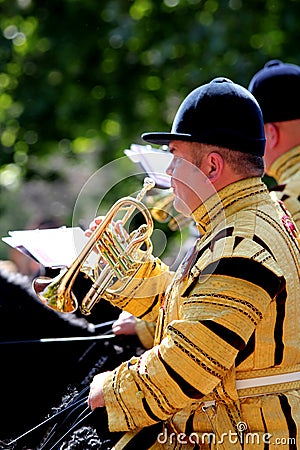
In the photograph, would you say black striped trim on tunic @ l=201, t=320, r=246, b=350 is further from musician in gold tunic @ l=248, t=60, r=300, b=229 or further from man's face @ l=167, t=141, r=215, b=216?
musician in gold tunic @ l=248, t=60, r=300, b=229

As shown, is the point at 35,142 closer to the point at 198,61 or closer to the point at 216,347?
the point at 198,61

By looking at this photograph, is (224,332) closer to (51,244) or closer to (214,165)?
(214,165)

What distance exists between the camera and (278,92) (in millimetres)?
3688

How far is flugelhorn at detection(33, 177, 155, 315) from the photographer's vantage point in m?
2.29

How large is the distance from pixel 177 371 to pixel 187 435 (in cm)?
27

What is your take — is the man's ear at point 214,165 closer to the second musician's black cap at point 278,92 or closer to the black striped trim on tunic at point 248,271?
the black striped trim on tunic at point 248,271

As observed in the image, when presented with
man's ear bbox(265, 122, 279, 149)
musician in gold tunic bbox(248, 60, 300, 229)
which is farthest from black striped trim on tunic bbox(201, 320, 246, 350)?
man's ear bbox(265, 122, 279, 149)

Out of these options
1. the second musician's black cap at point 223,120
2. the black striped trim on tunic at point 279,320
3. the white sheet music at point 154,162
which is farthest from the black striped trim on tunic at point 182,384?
the white sheet music at point 154,162

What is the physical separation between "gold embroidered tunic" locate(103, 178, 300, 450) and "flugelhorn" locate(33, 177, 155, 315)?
139 mm

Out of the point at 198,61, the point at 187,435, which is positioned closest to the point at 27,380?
the point at 187,435

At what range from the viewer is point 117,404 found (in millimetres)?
2180

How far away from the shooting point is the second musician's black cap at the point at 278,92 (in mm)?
3645

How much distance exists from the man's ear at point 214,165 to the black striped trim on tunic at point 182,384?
1.60 feet

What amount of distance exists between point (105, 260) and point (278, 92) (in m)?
1.62
